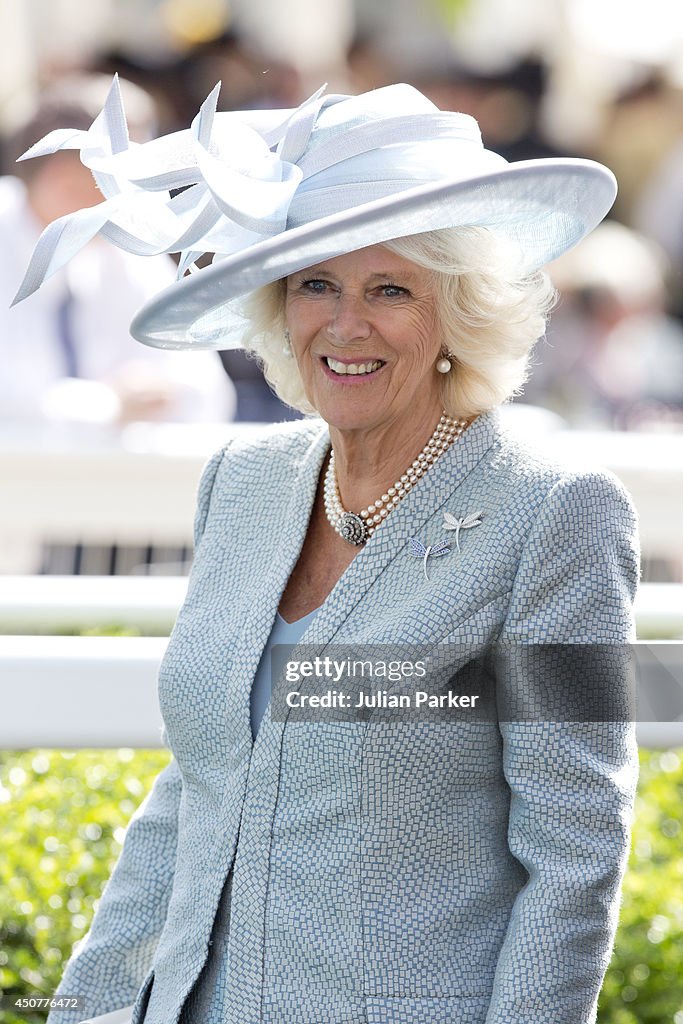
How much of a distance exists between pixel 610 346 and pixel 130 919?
12.9 ft

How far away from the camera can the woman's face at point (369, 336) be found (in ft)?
6.50

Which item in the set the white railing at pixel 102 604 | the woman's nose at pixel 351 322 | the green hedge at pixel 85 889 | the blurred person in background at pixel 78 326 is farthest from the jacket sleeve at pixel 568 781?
the blurred person in background at pixel 78 326

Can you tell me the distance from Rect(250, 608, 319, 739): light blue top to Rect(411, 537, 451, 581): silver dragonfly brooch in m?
0.16

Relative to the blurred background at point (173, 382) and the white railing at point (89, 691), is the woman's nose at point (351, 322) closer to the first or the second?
the blurred background at point (173, 382)

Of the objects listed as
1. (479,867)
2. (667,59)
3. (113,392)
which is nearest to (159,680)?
(479,867)

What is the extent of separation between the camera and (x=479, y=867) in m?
1.88

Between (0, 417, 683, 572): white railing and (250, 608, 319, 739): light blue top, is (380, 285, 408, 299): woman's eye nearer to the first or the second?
(250, 608, 319, 739): light blue top

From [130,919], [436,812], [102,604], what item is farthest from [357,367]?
[130,919]

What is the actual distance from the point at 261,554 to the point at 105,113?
668 millimetres

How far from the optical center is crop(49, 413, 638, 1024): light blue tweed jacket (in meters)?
1.78

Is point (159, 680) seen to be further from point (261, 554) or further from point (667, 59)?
point (667, 59)

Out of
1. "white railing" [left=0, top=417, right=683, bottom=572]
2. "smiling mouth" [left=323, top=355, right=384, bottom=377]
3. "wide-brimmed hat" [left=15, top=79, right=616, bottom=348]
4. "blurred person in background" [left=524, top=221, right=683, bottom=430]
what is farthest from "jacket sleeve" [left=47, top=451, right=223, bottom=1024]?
"blurred person in background" [left=524, top=221, right=683, bottom=430]

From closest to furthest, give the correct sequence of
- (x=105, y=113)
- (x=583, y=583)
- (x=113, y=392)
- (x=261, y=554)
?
1. (x=583, y=583)
2. (x=105, y=113)
3. (x=261, y=554)
4. (x=113, y=392)

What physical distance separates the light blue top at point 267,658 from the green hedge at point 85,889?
0.92 metres
